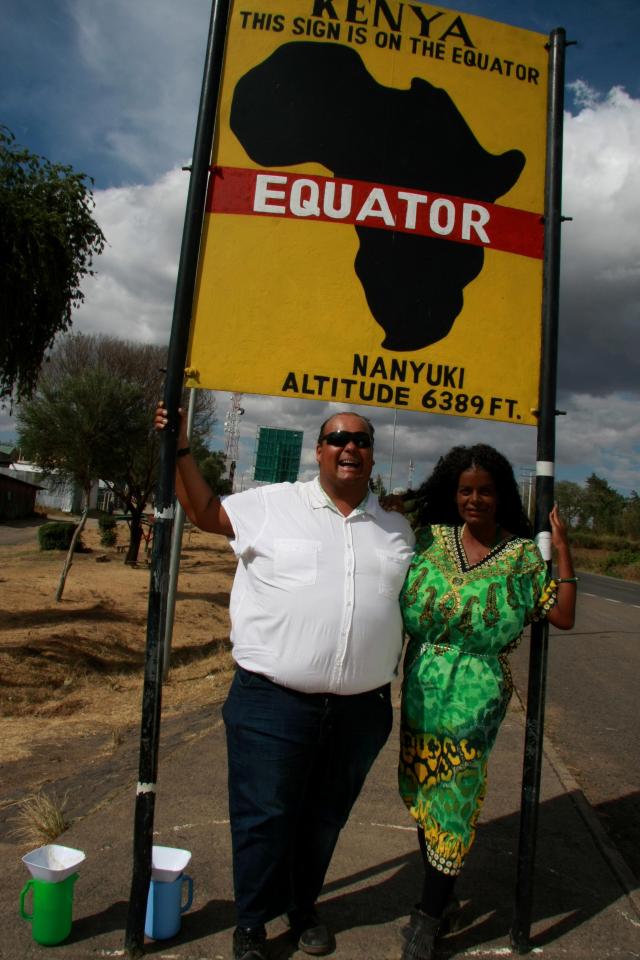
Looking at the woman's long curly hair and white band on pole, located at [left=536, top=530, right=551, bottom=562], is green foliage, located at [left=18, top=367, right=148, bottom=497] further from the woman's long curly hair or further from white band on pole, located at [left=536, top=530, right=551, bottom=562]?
white band on pole, located at [left=536, top=530, right=551, bottom=562]

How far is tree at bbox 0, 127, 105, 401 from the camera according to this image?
7742mm

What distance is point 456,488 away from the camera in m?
3.02

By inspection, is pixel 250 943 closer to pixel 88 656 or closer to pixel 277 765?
pixel 277 765

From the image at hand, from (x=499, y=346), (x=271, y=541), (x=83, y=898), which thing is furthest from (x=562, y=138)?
(x=83, y=898)

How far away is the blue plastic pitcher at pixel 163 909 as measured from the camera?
2668 millimetres

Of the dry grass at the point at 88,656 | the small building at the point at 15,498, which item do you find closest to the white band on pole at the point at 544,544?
the dry grass at the point at 88,656

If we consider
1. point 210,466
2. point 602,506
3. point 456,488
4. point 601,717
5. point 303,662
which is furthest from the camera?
point 602,506

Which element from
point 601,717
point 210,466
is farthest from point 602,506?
point 601,717

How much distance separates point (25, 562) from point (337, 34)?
21.3m

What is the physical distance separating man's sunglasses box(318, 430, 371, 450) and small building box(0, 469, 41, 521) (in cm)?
4626

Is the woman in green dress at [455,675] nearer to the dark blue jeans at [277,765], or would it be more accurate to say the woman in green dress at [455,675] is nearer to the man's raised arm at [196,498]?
the dark blue jeans at [277,765]

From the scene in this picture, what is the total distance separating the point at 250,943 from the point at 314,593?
46.6 inches

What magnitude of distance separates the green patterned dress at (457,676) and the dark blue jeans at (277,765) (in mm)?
211

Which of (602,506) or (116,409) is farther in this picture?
(602,506)
